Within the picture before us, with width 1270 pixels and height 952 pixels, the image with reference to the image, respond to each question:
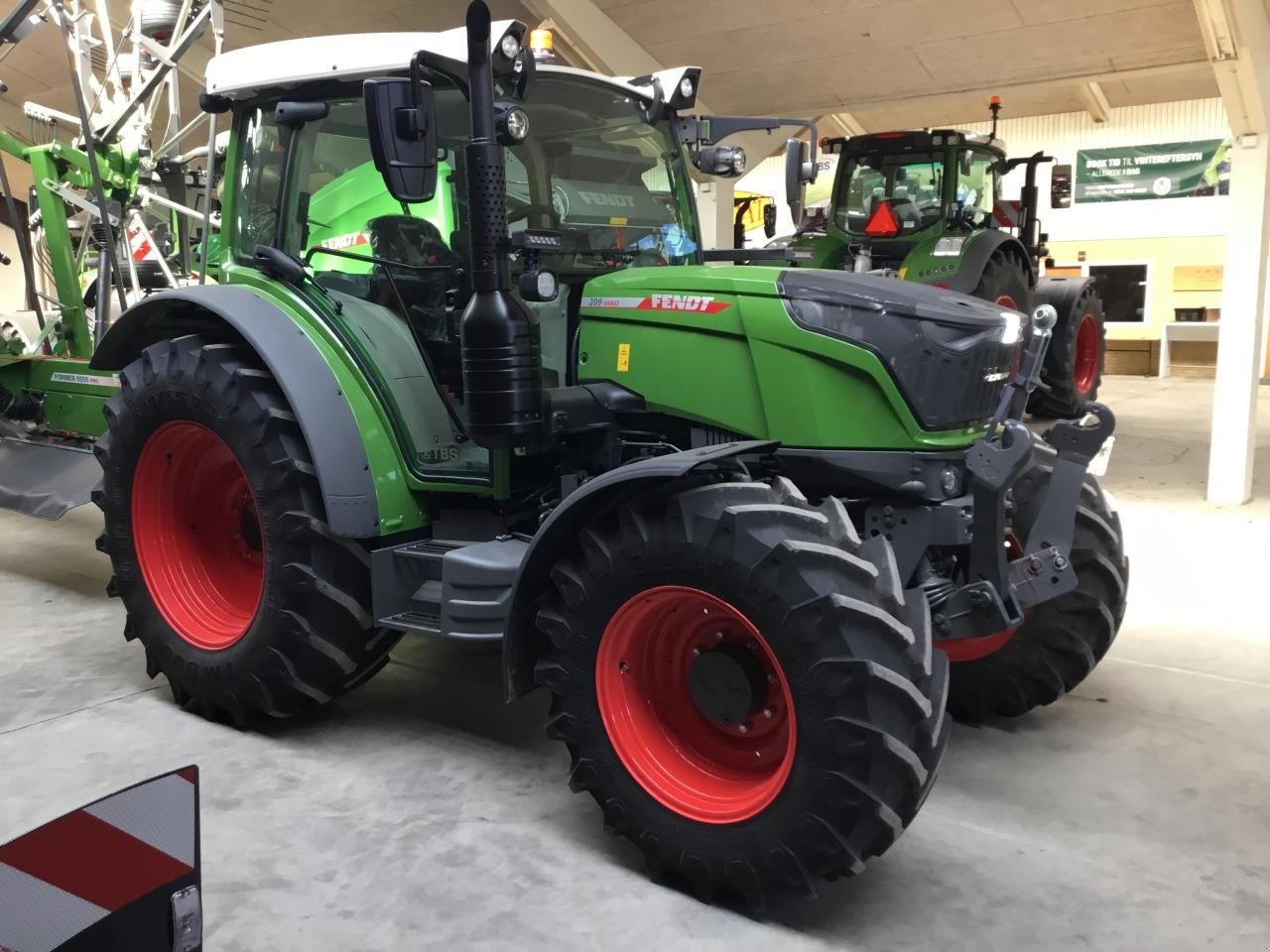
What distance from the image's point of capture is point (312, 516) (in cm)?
320

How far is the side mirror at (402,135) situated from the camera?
2510mm

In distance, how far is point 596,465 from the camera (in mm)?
3150

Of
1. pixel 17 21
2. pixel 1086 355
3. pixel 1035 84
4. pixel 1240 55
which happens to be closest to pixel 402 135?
pixel 17 21

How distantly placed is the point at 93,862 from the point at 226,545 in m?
2.31

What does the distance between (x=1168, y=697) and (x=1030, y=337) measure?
176 centimetres

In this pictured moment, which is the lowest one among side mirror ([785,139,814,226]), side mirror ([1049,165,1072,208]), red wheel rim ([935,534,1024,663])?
red wheel rim ([935,534,1024,663])

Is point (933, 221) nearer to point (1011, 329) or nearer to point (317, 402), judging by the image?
point (1011, 329)

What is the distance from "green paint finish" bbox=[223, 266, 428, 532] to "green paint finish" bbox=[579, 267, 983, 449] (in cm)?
65

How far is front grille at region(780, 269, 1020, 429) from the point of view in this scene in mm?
2717

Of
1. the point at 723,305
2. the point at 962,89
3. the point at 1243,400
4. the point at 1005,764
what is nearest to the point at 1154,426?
the point at 1243,400

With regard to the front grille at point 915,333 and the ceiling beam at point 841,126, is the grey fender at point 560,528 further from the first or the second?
the ceiling beam at point 841,126

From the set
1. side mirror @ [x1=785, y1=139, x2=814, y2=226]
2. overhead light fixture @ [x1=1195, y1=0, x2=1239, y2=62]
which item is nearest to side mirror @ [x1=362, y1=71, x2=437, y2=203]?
side mirror @ [x1=785, y1=139, x2=814, y2=226]

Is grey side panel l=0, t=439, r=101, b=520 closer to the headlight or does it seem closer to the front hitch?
the headlight

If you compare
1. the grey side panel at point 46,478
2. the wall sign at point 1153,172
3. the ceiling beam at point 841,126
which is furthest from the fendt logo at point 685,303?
the wall sign at point 1153,172
